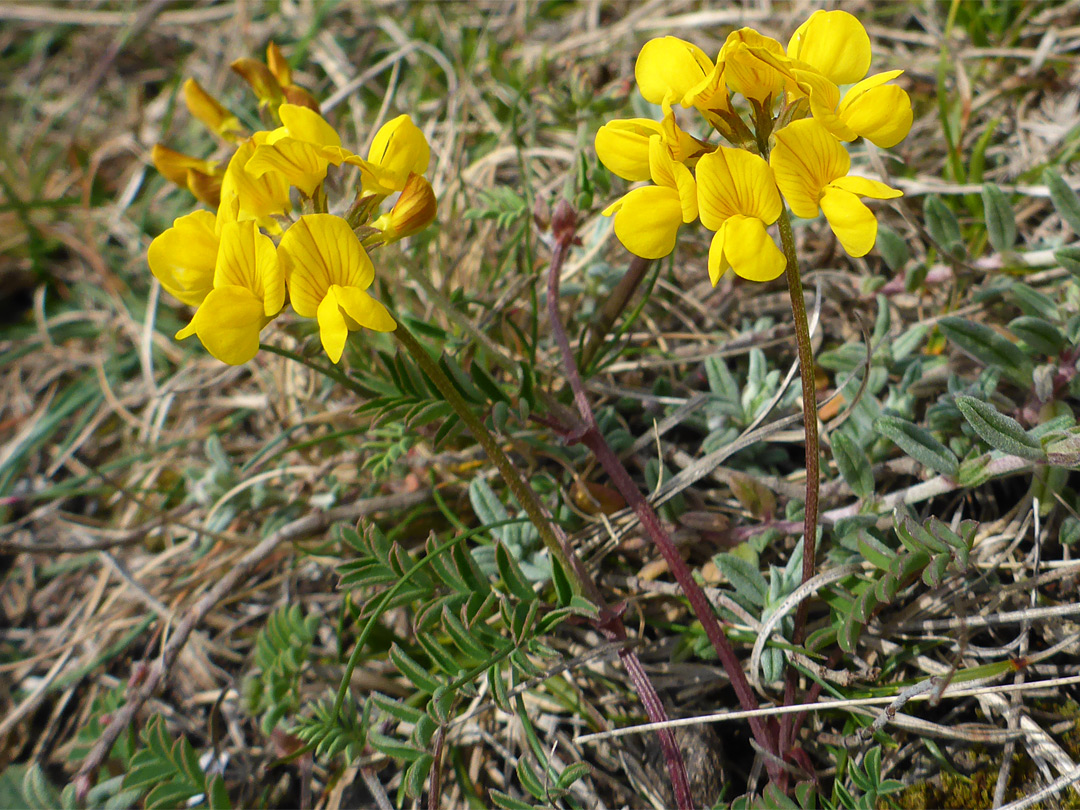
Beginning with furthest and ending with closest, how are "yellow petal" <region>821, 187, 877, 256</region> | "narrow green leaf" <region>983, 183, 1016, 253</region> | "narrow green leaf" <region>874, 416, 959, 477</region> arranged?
"narrow green leaf" <region>983, 183, 1016, 253</region>, "narrow green leaf" <region>874, 416, 959, 477</region>, "yellow petal" <region>821, 187, 877, 256</region>

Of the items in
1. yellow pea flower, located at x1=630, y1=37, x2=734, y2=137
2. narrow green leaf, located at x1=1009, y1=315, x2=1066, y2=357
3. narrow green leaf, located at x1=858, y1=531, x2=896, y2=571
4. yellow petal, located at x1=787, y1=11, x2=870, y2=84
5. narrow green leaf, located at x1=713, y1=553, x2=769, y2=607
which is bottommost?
narrow green leaf, located at x1=713, y1=553, x2=769, y2=607

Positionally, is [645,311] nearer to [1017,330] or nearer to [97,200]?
[1017,330]

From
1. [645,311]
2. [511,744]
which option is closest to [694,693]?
[511,744]

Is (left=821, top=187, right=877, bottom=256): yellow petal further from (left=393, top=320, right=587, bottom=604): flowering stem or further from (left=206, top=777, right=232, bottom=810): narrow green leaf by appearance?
(left=206, top=777, right=232, bottom=810): narrow green leaf

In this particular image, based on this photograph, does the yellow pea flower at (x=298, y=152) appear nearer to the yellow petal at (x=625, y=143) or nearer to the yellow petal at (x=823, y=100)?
the yellow petal at (x=625, y=143)

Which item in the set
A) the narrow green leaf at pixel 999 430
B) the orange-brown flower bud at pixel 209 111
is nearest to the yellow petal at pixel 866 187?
the narrow green leaf at pixel 999 430

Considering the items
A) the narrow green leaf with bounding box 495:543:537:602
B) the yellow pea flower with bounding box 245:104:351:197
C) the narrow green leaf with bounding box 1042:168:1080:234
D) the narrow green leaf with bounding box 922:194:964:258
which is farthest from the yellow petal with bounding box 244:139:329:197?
Result: the narrow green leaf with bounding box 1042:168:1080:234
